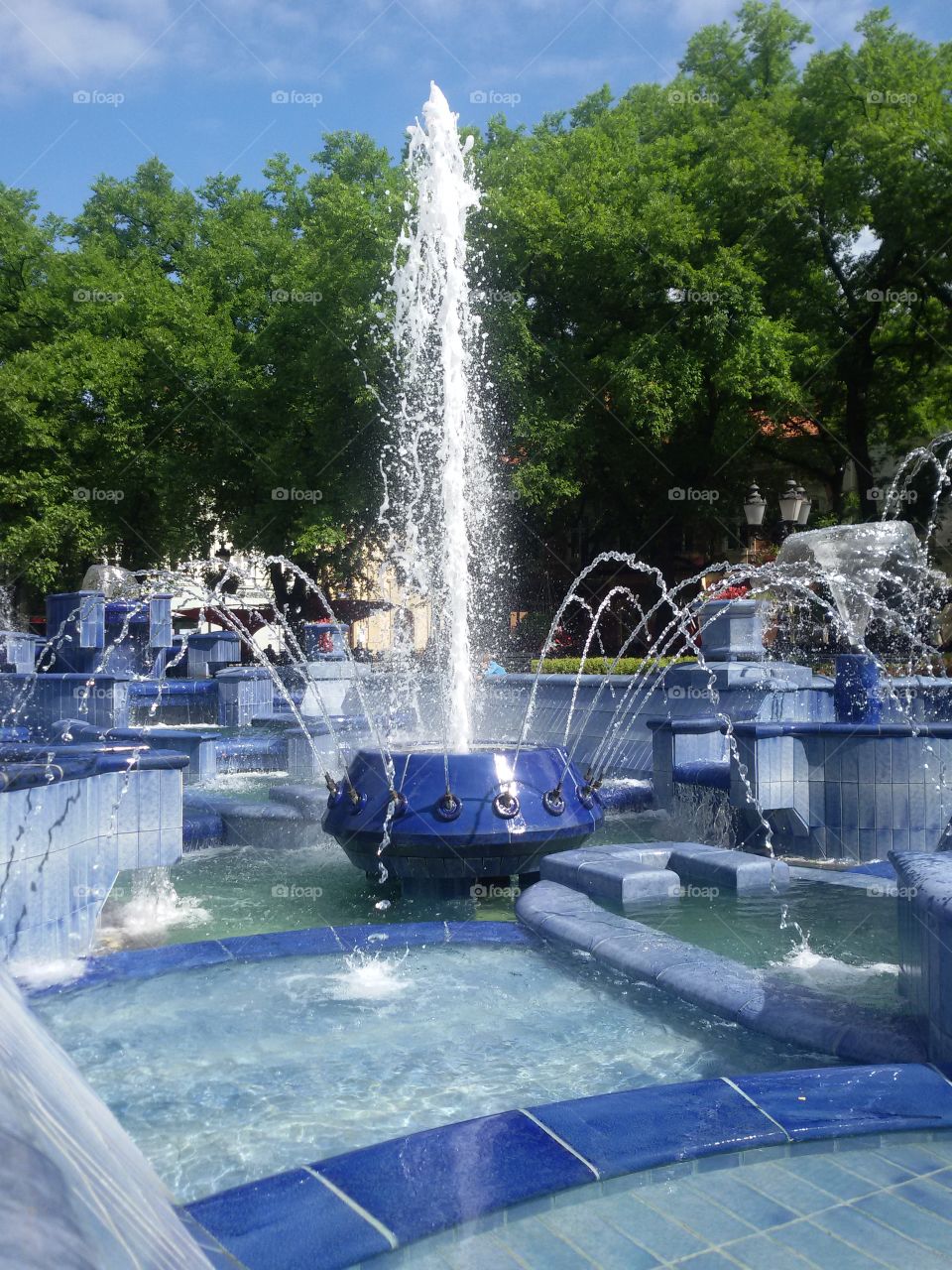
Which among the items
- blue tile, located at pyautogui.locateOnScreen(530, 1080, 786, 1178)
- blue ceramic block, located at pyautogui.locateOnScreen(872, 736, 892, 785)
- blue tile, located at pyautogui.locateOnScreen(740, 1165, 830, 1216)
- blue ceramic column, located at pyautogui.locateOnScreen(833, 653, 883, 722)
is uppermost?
blue ceramic column, located at pyautogui.locateOnScreen(833, 653, 883, 722)

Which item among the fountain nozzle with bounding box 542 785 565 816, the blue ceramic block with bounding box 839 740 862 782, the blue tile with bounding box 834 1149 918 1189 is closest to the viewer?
the blue tile with bounding box 834 1149 918 1189

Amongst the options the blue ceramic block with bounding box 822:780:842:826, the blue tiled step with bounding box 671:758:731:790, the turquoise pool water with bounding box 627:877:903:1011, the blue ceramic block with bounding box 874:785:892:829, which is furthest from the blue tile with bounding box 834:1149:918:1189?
the blue tiled step with bounding box 671:758:731:790

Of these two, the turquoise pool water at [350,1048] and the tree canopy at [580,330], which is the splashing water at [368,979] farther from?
the tree canopy at [580,330]

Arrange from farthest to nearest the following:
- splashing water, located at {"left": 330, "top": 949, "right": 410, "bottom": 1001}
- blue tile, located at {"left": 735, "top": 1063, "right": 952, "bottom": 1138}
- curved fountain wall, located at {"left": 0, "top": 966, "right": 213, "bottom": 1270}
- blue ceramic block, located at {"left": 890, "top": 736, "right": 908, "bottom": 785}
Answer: blue ceramic block, located at {"left": 890, "top": 736, "right": 908, "bottom": 785} < splashing water, located at {"left": 330, "top": 949, "right": 410, "bottom": 1001} < blue tile, located at {"left": 735, "top": 1063, "right": 952, "bottom": 1138} < curved fountain wall, located at {"left": 0, "top": 966, "right": 213, "bottom": 1270}

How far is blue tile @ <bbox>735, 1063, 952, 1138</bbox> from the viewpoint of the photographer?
2906mm

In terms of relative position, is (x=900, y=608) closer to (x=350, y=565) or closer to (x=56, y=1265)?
(x=350, y=565)

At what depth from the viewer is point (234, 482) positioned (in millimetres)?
31125

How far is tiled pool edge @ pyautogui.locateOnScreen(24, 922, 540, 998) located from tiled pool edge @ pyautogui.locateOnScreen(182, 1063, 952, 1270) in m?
2.25

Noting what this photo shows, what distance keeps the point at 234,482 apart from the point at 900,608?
17.4 m

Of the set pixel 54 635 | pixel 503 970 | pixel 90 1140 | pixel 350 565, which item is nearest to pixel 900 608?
pixel 350 565

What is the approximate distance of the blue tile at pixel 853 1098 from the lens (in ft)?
9.53

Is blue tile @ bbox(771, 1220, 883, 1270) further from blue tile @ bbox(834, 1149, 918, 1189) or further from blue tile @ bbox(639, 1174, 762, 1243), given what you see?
blue tile @ bbox(834, 1149, 918, 1189)

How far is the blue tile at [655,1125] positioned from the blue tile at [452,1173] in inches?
3.1

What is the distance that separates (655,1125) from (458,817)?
3569mm
